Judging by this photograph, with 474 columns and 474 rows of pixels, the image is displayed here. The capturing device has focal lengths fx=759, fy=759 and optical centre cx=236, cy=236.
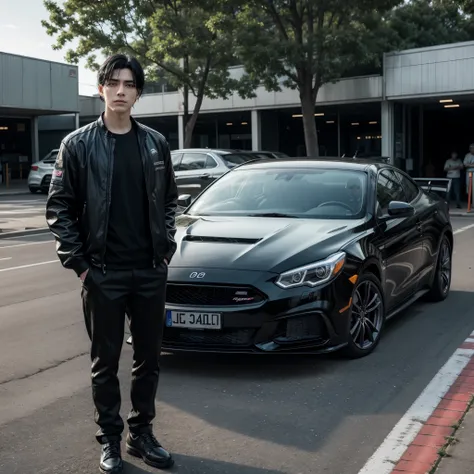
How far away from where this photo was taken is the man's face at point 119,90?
3643 mm

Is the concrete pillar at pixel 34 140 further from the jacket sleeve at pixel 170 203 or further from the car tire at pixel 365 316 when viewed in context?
the jacket sleeve at pixel 170 203

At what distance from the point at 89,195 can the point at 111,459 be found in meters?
1.30

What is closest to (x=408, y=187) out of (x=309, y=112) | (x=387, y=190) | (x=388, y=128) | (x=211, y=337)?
(x=387, y=190)

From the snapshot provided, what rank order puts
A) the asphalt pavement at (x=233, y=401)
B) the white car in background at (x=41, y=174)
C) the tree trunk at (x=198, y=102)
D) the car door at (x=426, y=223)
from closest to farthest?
the asphalt pavement at (x=233, y=401) → the car door at (x=426, y=223) → the tree trunk at (x=198, y=102) → the white car in background at (x=41, y=174)

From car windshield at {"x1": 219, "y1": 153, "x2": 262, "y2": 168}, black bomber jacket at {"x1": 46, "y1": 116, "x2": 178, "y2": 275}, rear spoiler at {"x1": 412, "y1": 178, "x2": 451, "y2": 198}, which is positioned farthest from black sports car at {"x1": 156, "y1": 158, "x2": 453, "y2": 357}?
car windshield at {"x1": 219, "y1": 153, "x2": 262, "y2": 168}

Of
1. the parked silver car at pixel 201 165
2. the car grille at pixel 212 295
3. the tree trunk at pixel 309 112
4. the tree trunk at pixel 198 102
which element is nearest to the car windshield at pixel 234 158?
the parked silver car at pixel 201 165

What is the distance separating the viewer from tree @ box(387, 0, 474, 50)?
36875 mm

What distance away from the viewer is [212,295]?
5344 millimetres

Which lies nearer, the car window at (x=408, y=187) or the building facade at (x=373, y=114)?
the car window at (x=408, y=187)

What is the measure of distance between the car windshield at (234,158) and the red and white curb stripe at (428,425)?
41.6 ft

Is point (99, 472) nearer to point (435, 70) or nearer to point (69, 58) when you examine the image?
point (435, 70)

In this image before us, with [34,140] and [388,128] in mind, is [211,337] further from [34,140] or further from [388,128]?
[34,140]

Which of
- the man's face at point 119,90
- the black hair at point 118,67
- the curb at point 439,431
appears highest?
the black hair at point 118,67

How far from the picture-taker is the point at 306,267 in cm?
543
